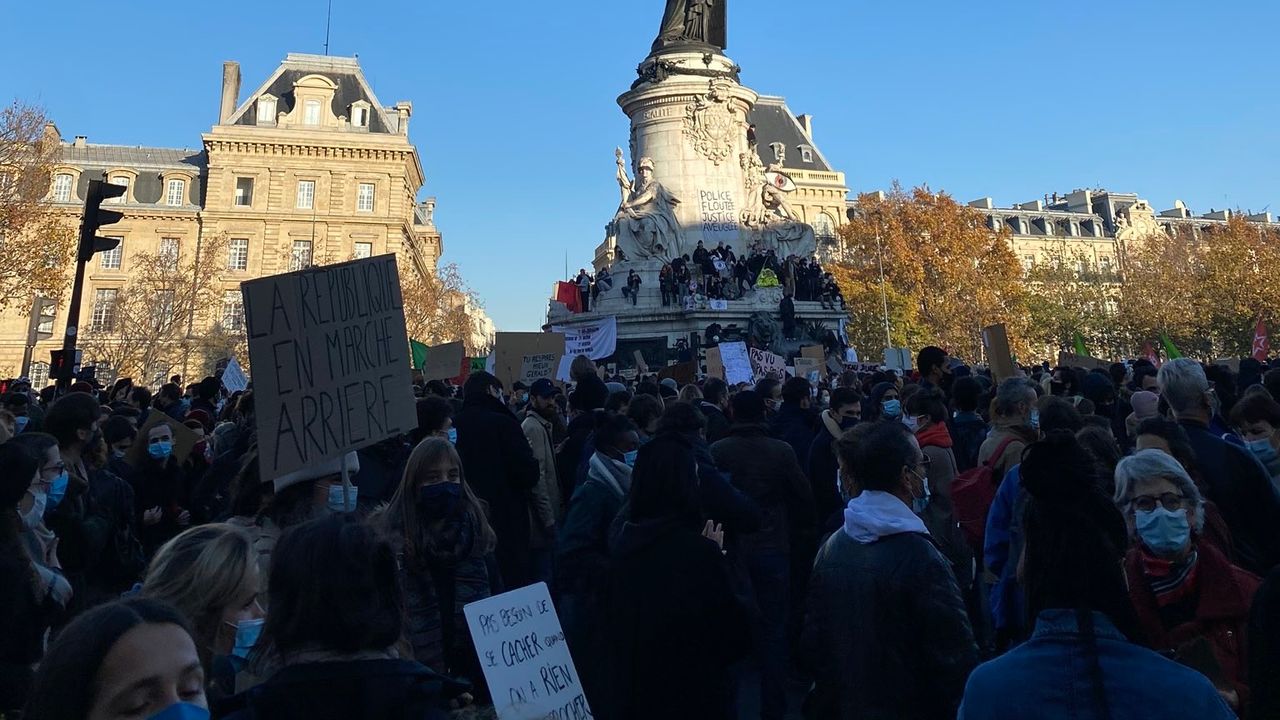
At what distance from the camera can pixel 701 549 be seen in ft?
10.3

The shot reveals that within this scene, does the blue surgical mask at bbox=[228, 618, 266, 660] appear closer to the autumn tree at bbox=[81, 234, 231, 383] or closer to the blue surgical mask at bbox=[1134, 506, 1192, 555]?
the blue surgical mask at bbox=[1134, 506, 1192, 555]

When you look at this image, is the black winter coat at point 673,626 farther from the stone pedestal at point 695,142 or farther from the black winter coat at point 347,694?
the stone pedestal at point 695,142

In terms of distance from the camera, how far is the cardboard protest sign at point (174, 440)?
593cm

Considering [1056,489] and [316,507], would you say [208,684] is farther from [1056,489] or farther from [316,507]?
[1056,489]

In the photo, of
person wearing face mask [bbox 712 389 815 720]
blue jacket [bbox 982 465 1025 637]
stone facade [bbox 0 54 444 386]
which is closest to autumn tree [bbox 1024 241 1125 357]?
stone facade [bbox 0 54 444 386]

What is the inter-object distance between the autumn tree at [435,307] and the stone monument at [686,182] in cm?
1497

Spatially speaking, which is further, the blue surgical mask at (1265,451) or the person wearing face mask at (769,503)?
the person wearing face mask at (769,503)

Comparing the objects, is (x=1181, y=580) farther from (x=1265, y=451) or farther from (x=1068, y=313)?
(x=1068, y=313)

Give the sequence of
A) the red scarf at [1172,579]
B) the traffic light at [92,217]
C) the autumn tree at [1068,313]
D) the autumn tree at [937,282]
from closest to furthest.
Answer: the red scarf at [1172,579] → the traffic light at [92,217] → the autumn tree at [937,282] → the autumn tree at [1068,313]

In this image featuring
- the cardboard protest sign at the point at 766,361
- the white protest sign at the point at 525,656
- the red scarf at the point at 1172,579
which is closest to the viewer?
the red scarf at the point at 1172,579

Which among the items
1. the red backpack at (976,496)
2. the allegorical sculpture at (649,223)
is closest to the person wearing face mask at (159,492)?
the red backpack at (976,496)

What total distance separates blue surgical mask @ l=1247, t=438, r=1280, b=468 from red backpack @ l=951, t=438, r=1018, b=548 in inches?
46.7

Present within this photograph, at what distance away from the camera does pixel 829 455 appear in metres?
5.93

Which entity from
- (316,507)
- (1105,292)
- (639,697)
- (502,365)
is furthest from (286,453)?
(1105,292)
